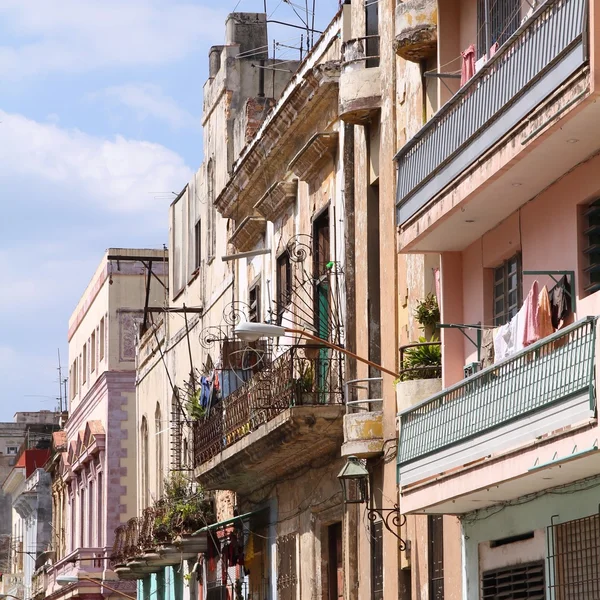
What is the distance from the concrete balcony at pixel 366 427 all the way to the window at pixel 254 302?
6358 millimetres

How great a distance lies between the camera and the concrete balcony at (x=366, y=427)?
60.7 ft

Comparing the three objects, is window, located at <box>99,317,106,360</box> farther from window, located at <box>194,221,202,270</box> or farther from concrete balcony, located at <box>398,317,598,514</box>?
concrete balcony, located at <box>398,317,598,514</box>

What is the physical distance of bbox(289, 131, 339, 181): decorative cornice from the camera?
20.8m

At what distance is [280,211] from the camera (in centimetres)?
2367

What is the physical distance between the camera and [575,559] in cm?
1406

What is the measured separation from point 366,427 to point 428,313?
1.81m

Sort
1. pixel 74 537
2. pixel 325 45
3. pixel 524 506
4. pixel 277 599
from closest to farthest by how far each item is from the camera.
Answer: pixel 524 506 < pixel 325 45 < pixel 277 599 < pixel 74 537

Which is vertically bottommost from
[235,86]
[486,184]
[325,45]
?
[486,184]

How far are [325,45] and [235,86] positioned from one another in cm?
717

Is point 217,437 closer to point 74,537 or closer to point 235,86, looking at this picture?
point 235,86

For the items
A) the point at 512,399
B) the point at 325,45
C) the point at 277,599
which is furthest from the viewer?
the point at 277,599

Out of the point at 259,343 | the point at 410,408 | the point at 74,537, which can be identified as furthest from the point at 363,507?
the point at 74,537

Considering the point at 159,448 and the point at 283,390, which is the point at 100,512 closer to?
the point at 159,448

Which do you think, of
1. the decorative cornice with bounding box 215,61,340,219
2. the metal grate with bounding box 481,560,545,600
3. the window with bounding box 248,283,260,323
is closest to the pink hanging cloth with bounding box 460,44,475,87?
the decorative cornice with bounding box 215,61,340,219
